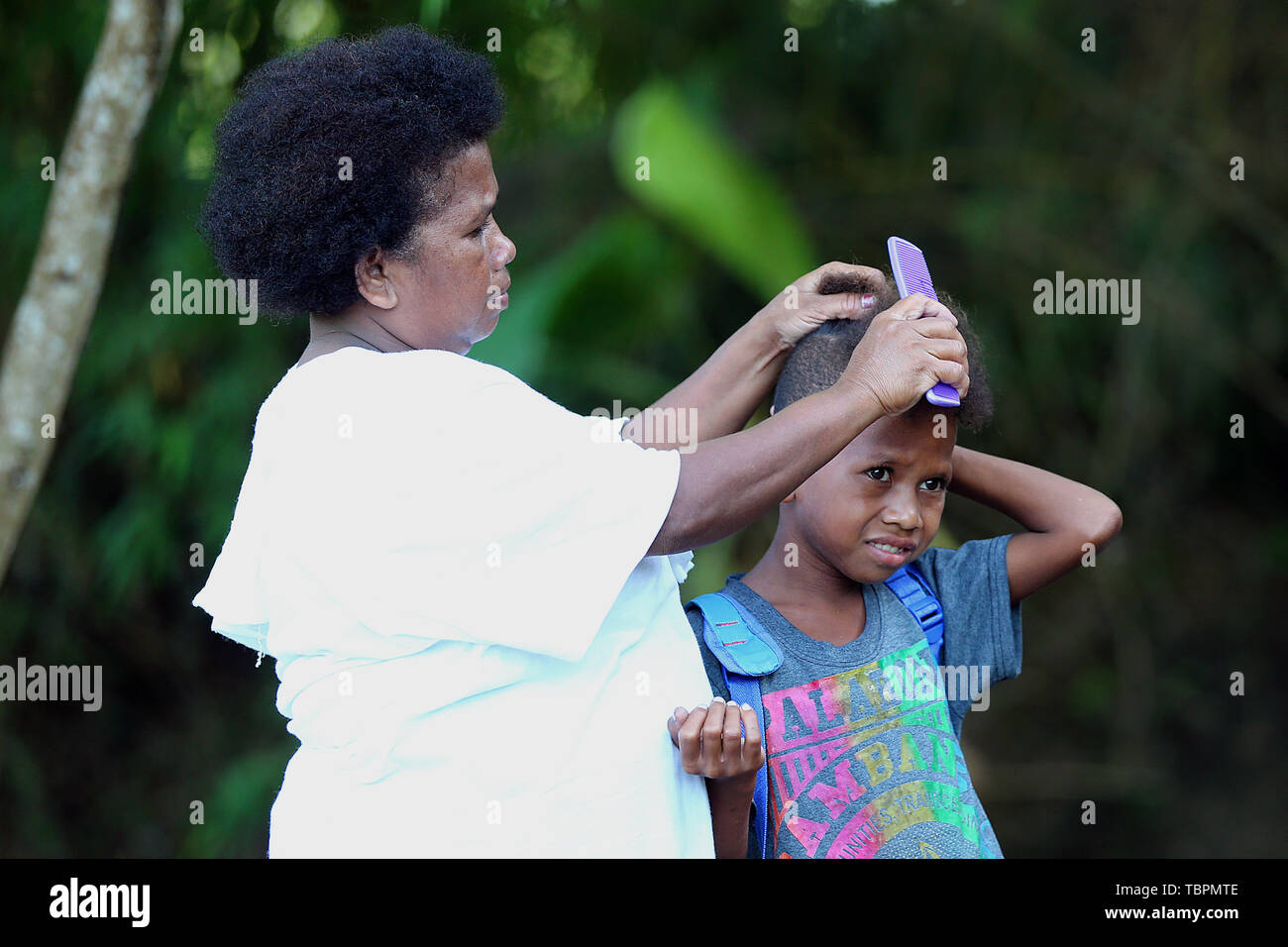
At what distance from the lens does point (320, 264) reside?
1584mm

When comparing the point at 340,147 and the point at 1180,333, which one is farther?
the point at 1180,333

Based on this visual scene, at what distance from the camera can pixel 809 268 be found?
329cm

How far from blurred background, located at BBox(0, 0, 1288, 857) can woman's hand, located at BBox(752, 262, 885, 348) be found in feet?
3.91

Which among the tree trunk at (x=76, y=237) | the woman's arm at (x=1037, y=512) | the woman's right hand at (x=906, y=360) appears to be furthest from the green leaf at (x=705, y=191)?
the woman's right hand at (x=906, y=360)

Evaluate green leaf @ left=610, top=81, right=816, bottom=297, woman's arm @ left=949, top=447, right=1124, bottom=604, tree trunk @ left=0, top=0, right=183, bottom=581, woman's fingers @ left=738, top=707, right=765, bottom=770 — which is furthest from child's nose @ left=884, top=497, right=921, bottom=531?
tree trunk @ left=0, top=0, right=183, bottom=581

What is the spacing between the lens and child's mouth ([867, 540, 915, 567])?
5.64 ft

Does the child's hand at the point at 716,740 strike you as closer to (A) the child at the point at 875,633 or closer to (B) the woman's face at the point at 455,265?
(A) the child at the point at 875,633

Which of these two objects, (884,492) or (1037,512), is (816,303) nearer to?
(884,492)

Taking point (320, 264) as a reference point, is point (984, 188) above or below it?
above

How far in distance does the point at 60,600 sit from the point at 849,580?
2.93m

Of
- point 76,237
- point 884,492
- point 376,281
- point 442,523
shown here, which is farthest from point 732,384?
point 76,237

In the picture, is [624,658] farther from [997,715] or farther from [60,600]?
[997,715]

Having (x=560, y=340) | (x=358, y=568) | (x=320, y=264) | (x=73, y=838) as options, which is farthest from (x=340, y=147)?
(x=73, y=838)

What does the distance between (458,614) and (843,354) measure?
2.33ft
